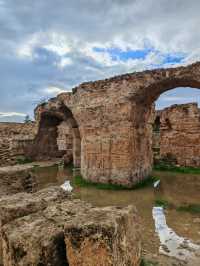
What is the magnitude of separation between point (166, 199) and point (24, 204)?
5128mm

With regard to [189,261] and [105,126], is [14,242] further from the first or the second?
[105,126]

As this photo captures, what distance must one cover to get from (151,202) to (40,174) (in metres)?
6.57

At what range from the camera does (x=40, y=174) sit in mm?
11586

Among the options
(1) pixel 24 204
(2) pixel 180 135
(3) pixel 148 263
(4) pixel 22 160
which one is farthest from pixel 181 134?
(1) pixel 24 204

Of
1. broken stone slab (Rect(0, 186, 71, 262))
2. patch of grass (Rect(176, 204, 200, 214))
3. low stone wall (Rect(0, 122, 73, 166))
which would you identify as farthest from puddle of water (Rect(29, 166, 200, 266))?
low stone wall (Rect(0, 122, 73, 166))

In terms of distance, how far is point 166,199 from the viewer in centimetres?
700

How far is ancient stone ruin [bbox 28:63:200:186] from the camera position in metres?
7.88

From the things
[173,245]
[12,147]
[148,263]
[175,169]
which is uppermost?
[12,147]

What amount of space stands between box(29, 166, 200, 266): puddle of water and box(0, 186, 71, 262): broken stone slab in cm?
183

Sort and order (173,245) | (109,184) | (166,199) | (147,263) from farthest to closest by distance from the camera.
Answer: (109,184)
(166,199)
(173,245)
(147,263)

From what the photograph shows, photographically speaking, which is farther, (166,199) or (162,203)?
(166,199)

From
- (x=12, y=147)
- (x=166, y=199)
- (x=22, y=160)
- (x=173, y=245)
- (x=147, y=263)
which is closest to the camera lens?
(x=147, y=263)

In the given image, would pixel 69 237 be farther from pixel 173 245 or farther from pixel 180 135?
pixel 180 135

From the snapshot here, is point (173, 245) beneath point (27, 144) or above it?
beneath
